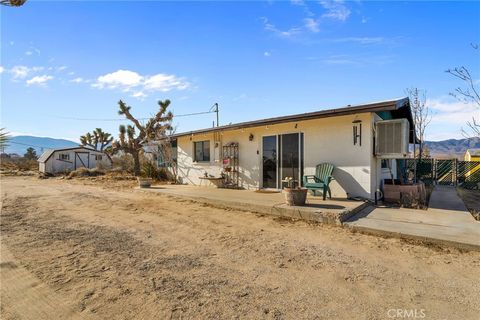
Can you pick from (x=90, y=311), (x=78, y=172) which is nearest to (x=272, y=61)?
(x=90, y=311)

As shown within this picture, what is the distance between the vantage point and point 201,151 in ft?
39.5

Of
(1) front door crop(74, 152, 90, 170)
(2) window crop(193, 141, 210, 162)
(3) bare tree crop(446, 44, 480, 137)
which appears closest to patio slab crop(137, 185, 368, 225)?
(3) bare tree crop(446, 44, 480, 137)

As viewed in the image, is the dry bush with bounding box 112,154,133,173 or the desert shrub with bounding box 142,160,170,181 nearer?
the desert shrub with bounding box 142,160,170,181

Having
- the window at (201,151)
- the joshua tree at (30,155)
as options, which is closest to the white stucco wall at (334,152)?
the window at (201,151)

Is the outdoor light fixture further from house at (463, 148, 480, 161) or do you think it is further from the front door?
the front door

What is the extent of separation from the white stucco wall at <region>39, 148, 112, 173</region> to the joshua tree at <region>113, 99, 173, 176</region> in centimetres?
899

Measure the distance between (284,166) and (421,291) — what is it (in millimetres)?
6153

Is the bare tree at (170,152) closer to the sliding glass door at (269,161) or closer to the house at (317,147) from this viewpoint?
the house at (317,147)

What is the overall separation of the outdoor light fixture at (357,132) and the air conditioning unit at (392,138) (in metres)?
0.40

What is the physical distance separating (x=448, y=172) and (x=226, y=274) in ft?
46.8

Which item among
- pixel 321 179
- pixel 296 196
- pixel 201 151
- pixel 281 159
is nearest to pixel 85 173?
pixel 201 151

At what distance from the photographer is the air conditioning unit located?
668 cm

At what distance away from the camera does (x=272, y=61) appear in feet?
33.8

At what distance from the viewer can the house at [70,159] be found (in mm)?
23531
